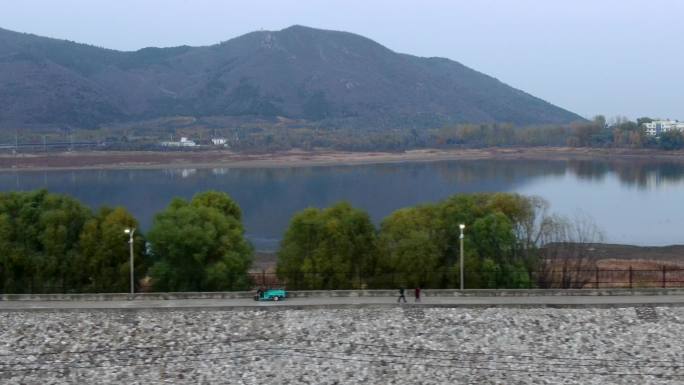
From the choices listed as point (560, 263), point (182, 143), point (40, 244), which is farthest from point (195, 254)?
point (182, 143)

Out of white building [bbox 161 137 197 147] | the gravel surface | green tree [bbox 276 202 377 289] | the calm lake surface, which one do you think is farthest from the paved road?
white building [bbox 161 137 197 147]

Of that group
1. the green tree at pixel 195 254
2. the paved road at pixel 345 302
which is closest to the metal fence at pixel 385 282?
the green tree at pixel 195 254

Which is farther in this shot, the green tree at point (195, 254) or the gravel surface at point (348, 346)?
the green tree at point (195, 254)

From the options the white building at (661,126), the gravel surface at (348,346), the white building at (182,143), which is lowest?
the gravel surface at (348,346)

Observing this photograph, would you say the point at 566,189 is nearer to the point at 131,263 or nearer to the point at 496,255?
the point at 496,255

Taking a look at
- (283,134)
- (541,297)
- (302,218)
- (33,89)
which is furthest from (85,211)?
(33,89)

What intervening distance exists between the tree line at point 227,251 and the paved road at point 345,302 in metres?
3.13

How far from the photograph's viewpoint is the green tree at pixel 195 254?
2405 cm

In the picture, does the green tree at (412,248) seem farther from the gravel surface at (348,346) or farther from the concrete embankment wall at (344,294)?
the gravel surface at (348,346)

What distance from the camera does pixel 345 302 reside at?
67.4 feet

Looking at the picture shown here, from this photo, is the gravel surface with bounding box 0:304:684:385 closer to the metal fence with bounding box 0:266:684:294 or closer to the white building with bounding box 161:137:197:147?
the metal fence with bounding box 0:266:684:294

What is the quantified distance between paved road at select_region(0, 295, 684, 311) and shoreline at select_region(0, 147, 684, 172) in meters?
82.9

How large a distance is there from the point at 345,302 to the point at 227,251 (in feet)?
18.2

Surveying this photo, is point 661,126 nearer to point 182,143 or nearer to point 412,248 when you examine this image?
point 182,143
